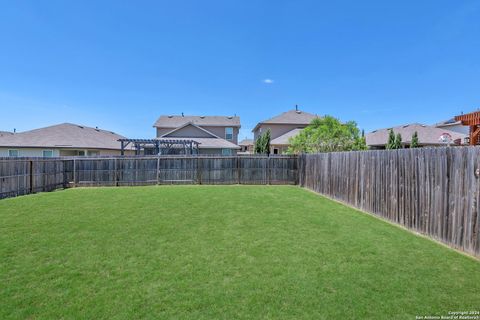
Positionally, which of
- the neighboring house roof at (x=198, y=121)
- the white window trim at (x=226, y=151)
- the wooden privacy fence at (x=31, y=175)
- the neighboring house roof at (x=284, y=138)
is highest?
the neighboring house roof at (x=198, y=121)

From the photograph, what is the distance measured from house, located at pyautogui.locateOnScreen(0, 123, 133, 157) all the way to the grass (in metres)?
19.1

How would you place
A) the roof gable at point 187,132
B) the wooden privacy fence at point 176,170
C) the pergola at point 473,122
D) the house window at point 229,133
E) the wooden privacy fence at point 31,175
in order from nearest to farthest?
the pergola at point 473,122
the wooden privacy fence at point 31,175
the wooden privacy fence at point 176,170
the roof gable at point 187,132
the house window at point 229,133

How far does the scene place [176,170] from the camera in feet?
51.6

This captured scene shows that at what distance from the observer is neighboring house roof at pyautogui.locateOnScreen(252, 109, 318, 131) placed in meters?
30.8

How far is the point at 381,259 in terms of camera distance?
4.07 m

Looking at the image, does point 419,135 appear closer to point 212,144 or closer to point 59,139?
point 212,144

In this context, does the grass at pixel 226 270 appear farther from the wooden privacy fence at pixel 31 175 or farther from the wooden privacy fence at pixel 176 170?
the wooden privacy fence at pixel 176 170

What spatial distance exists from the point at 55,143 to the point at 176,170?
1428cm

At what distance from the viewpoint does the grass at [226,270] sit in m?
2.78

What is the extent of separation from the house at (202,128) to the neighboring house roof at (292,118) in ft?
12.6

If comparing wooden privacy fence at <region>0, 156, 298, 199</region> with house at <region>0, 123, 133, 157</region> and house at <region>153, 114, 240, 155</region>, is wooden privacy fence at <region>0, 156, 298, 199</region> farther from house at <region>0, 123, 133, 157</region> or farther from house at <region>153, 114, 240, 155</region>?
house at <region>0, 123, 133, 157</region>

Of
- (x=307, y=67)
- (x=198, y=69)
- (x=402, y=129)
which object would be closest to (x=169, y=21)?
(x=198, y=69)

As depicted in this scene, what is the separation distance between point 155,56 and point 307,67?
10817mm

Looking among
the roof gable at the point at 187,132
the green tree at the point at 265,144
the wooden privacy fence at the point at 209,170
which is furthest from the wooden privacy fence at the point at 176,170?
the roof gable at the point at 187,132
